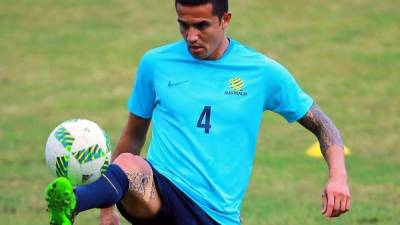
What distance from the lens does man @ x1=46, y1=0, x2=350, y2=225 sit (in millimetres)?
7684

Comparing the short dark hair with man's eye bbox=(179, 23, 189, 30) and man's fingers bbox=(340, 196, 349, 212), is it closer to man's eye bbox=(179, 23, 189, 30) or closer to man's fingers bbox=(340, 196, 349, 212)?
man's eye bbox=(179, 23, 189, 30)

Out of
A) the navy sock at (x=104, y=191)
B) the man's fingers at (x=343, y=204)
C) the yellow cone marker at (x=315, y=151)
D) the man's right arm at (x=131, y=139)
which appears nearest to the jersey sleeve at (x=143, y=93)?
the man's right arm at (x=131, y=139)

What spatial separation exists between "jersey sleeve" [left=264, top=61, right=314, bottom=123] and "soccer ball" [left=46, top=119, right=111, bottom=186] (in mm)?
1208

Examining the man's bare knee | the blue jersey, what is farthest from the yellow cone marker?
the man's bare knee

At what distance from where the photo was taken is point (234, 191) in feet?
25.9

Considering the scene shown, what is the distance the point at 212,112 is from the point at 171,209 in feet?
2.19

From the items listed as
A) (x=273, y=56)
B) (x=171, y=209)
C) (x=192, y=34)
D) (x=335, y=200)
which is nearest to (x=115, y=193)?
(x=171, y=209)

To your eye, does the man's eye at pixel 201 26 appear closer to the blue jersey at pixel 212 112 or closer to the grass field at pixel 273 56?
the blue jersey at pixel 212 112

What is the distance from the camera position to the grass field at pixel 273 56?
13.3m

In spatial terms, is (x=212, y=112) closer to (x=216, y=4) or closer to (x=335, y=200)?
(x=216, y=4)

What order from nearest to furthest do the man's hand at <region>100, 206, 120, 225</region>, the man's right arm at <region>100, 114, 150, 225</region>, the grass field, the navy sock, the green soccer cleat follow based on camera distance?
the green soccer cleat < the navy sock < the man's hand at <region>100, 206, 120, 225</region> < the man's right arm at <region>100, 114, 150, 225</region> < the grass field

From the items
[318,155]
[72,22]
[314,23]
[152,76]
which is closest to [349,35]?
[314,23]

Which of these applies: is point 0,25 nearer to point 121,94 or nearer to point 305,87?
point 121,94

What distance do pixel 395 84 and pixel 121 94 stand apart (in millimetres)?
4693
